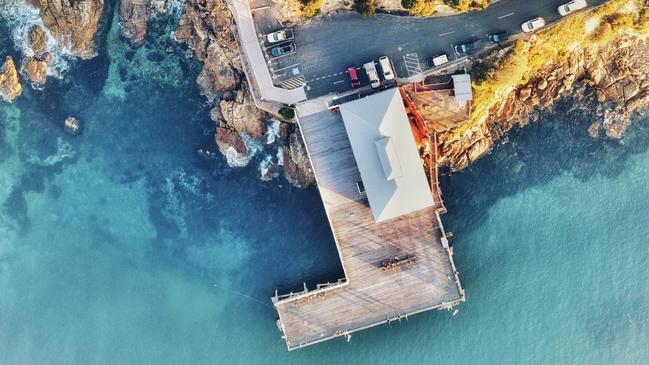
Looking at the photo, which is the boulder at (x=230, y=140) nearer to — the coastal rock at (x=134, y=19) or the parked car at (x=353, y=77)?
the parked car at (x=353, y=77)

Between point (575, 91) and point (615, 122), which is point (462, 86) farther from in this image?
point (615, 122)

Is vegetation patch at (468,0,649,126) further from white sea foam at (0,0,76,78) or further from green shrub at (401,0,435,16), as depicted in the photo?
white sea foam at (0,0,76,78)

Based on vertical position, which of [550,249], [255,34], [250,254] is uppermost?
[255,34]

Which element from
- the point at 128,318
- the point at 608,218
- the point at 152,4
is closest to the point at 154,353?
the point at 128,318

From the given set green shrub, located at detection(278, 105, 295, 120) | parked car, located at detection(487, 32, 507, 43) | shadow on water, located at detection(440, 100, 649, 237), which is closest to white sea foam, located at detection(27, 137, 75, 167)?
green shrub, located at detection(278, 105, 295, 120)

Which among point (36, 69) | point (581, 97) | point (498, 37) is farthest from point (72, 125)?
point (581, 97)

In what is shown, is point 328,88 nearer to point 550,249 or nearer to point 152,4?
point 152,4

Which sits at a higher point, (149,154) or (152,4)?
(152,4)
